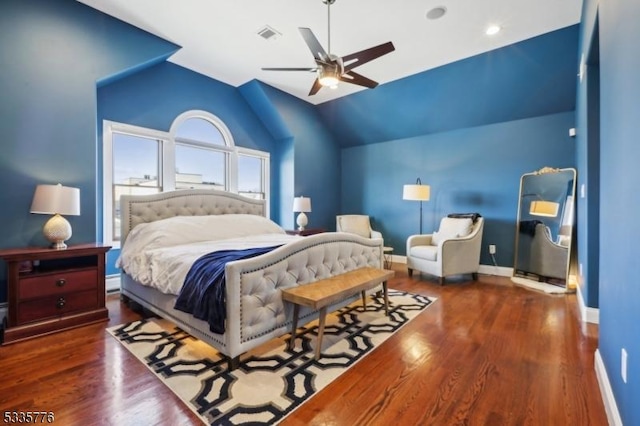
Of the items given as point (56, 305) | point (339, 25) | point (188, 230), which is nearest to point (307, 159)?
point (339, 25)

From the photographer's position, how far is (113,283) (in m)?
3.84

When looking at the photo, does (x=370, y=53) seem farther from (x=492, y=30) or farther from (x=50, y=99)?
(x=50, y=99)

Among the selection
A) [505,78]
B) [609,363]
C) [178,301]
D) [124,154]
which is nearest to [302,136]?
[124,154]

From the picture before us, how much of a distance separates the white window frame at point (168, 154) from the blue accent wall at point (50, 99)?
0.56m

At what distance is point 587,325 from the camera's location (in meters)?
2.75

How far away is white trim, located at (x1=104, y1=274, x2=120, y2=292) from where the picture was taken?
3.80 meters

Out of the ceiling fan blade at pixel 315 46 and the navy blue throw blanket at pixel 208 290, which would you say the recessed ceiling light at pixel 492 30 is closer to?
the ceiling fan blade at pixel 315 46

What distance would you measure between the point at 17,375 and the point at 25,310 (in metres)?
0.80

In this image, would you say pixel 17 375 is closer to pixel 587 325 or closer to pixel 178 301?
pixel 178 301

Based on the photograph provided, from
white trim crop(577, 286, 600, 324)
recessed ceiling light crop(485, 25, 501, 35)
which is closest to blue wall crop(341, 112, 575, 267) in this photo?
recessed ceiling light crop(485, 25, 501, 35)

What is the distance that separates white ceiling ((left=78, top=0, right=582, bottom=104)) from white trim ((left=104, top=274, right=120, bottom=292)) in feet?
10.1

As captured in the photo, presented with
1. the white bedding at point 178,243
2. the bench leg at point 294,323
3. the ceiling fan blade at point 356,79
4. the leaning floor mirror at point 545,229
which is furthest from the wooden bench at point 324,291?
the leaning floor mirror at point 545,229

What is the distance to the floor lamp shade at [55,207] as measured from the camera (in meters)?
2.67

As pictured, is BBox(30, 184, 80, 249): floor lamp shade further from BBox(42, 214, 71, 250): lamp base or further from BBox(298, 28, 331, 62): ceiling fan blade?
BBox(298, 28, 331, 62): ceiling fan blade
